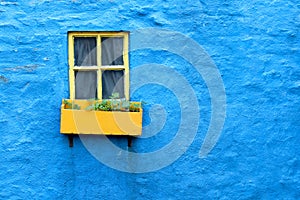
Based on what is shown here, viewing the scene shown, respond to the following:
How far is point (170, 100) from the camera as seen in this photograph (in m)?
5.06

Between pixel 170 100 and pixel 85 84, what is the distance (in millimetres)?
832

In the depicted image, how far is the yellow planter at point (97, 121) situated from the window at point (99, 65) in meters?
0.27

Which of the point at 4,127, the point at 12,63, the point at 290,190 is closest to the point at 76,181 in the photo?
the point at 4,127

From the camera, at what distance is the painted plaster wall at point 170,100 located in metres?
4.93

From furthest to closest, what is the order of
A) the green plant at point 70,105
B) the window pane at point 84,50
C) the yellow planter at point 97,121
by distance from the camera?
the window pane at point 84,50, the green plant at point 70,105, the yellow planter at point 97,121

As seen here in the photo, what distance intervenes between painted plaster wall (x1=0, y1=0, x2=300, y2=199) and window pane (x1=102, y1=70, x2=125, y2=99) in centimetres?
19

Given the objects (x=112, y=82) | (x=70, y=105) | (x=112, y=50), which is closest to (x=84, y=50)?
(x=112, y=50)

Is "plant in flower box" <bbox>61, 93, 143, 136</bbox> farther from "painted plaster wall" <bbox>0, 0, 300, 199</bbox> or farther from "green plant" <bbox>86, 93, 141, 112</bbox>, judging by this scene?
"painted plaster wall" <bbox>0, 0, 300, 199</bbox>

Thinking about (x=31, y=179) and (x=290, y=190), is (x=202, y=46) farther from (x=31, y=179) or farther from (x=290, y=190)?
(x=31, y=179)

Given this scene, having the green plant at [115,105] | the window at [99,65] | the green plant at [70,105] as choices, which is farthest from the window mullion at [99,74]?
the green plant at [70,105]

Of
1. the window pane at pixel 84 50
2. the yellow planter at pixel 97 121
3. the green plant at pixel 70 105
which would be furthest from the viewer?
the window pane at pixel 84 50

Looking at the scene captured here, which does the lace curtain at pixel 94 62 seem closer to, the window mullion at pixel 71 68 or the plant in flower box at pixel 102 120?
the window mullion at pixel 71 68

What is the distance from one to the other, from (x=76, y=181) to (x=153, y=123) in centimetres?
92

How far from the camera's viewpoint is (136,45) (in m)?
5.02
